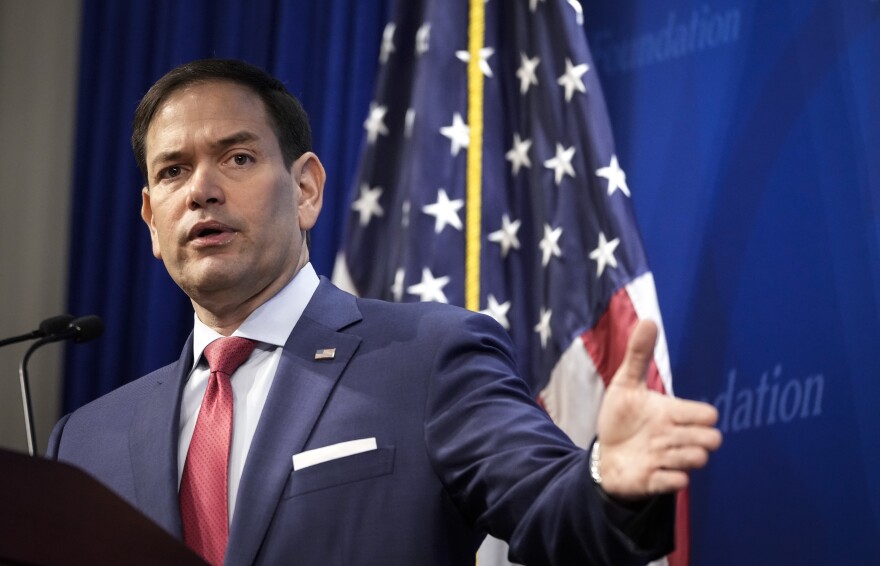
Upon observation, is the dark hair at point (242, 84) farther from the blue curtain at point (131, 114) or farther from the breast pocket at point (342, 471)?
the blue curtain at point (131, 114)

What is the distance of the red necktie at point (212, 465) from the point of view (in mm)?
1595

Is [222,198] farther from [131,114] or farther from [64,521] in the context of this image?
[131,114]

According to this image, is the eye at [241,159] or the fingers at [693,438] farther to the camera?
the eye at [241,159]

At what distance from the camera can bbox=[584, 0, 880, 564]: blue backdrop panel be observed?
2789 millimetres

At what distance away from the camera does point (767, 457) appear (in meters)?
2.91

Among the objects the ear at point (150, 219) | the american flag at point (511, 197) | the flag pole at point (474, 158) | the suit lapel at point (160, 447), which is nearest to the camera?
the suit lapel at point (160, 447)

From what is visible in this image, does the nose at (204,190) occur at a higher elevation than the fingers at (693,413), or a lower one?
higher

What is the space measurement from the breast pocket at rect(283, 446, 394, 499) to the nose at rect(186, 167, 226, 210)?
0.52 meters

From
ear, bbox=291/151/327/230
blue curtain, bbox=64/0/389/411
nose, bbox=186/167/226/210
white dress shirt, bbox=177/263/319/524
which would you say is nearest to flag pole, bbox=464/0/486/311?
blue curtain, bbox=64/0/389/411

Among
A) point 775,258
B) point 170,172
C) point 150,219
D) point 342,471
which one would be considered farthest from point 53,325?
point 775,258

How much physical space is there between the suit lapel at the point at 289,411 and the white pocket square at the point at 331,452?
0.01 meters

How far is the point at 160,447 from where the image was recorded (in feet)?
5.62

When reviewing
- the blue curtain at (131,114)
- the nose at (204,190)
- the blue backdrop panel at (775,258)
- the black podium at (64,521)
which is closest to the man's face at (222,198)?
the nose at (204,190)

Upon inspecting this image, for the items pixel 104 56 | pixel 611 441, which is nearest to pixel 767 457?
pixel 611 441
